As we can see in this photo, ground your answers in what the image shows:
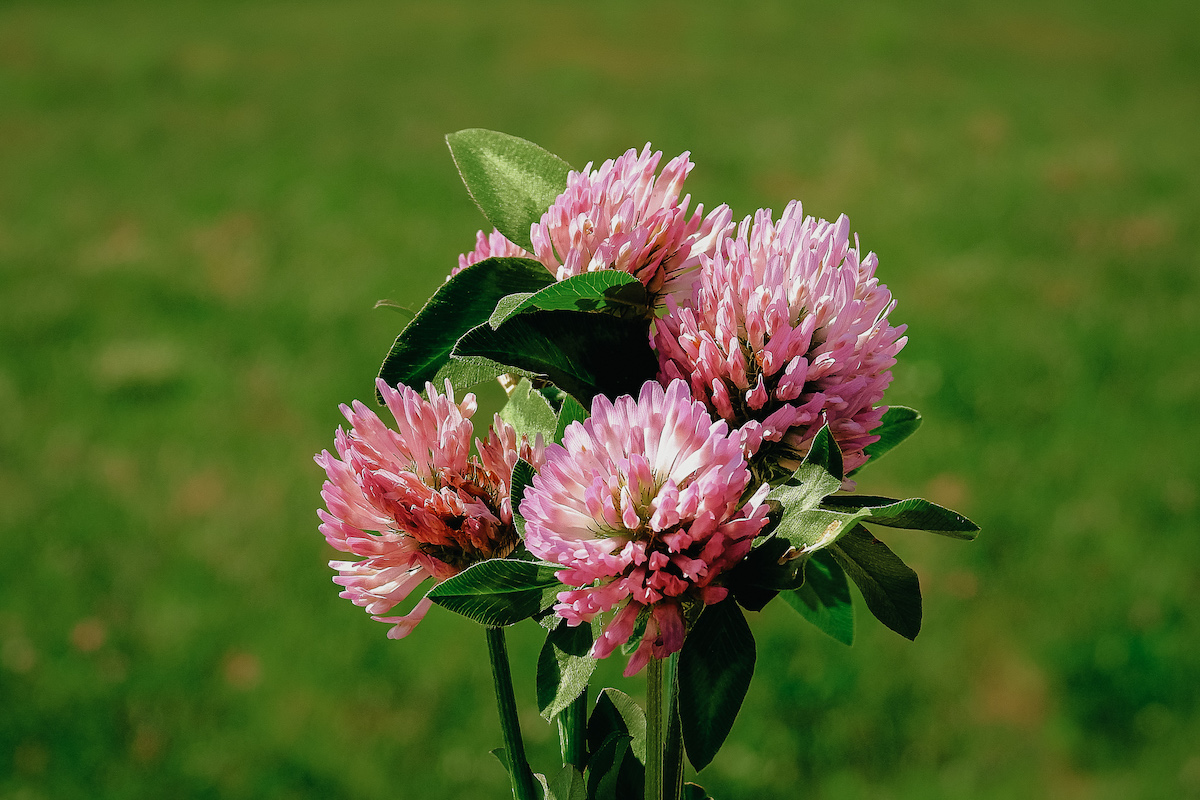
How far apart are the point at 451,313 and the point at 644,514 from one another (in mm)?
176

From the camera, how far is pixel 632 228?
2.01ft

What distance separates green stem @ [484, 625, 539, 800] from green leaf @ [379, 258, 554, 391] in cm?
15

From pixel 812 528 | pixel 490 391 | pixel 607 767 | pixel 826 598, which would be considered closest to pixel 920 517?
pixel 812 528

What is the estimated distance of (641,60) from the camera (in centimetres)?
712

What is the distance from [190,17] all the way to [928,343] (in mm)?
6508

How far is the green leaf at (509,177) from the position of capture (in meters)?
0.68

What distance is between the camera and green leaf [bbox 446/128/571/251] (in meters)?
0.68

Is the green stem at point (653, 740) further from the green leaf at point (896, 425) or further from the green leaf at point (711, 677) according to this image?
the green leaf at point (896, 425)

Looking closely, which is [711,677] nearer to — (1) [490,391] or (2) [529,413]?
(2) [529,413]

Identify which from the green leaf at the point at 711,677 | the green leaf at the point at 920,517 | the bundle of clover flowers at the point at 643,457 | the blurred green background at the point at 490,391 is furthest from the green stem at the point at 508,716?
the blurred green background at the point at 490,391

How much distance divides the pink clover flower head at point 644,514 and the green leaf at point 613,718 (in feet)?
0.65

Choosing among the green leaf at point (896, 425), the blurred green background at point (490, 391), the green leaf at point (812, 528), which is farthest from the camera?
the blurred green background at point (490, 391)

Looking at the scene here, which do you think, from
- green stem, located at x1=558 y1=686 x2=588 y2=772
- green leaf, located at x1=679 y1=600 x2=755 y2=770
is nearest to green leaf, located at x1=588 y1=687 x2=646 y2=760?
green stem, located at x1=558 y1=686 x2=588 y2=772

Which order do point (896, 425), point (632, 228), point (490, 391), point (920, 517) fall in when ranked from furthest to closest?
point (490, 391) → point (896, 425) → point (632, 228) → point (920, 517)
